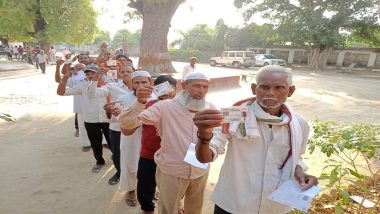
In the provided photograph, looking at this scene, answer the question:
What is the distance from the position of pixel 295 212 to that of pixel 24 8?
25747 millimetres

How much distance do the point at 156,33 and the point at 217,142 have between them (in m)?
13.6

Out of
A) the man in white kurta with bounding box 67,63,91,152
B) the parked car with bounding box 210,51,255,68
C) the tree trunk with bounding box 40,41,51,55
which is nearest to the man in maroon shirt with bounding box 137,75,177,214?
the man in white kurta with bounding box 67,63,91,152

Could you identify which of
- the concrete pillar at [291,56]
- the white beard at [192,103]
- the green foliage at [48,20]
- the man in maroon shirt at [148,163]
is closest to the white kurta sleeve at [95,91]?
the man in maroon shirt at [148,163]

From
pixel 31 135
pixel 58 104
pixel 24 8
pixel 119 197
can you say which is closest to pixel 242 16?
pixel 24 8

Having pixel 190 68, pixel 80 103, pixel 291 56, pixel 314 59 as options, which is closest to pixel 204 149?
pixel 80 103

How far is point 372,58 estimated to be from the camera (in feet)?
95.7

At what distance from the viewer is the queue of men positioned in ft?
6.17

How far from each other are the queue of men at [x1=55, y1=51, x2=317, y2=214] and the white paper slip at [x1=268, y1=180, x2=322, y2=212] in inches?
2.0

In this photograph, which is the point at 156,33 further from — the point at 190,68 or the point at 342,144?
the point at 342,144

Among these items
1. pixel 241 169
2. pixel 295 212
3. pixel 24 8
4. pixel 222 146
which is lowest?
pixel 295 212

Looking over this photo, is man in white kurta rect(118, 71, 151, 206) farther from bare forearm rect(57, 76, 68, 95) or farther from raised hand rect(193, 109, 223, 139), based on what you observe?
raised hand rect(193, 109, 223, 139)

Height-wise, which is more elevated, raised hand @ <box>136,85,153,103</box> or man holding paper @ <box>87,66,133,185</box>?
raised hand @ <box>136,85,153,103</box>

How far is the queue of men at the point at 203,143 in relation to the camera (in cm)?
188

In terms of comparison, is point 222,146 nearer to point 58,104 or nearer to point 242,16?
point 58,104
